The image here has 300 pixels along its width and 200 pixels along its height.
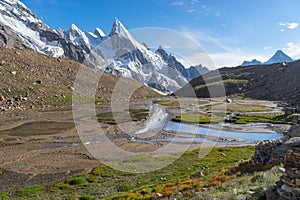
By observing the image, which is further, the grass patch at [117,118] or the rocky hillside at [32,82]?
the rocky hillside at [32,82]

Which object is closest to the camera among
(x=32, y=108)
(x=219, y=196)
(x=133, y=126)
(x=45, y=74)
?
(x=219, y=196)

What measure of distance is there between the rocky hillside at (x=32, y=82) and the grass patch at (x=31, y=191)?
294 ft

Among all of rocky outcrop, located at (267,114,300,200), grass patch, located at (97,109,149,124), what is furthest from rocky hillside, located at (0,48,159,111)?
rocky outcrop, located at (267,114,300,200)

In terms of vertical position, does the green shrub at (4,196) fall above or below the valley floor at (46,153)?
below

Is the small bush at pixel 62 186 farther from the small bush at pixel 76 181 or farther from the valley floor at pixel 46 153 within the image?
the valley floor at pixel 46 153

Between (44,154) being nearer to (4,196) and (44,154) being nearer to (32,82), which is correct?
(4,196)

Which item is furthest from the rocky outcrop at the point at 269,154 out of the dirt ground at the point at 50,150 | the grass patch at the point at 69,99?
the grass patch at the point at 69,99

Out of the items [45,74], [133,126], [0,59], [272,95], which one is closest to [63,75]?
[45,74]

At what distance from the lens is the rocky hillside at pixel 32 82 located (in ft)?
396

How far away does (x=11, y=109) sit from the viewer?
350 feet

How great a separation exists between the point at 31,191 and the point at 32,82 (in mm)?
131302

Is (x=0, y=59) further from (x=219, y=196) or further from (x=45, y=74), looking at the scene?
(x=219, y=196)

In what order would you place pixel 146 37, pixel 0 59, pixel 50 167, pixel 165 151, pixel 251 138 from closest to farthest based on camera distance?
pixel 146 37 → pixel 50 167 → pixel 165 151 → pixel 251 138 → pixel 0 59

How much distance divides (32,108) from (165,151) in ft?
299
